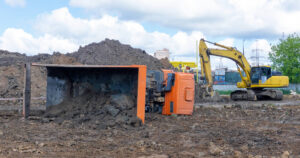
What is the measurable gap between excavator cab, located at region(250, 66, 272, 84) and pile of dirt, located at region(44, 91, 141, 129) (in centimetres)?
1577

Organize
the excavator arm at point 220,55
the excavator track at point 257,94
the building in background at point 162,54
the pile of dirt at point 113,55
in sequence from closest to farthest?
the pile of dirt at point 113,55
the excavator arm at point 220,55
the excavator track at point 257,94
the building in background at point 162,54

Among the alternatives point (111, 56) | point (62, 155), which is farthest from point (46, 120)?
point (111, 56)

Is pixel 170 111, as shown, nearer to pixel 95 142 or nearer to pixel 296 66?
pixel 95 142

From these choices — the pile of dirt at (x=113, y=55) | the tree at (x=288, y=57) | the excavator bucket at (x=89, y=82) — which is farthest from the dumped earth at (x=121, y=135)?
the tree at (x=288, y=57)

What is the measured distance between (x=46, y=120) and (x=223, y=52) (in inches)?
628

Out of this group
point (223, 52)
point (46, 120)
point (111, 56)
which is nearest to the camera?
point (46, 120)

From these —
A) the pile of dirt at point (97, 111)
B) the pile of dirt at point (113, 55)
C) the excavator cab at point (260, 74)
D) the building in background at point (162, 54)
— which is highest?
the building in background at point (162, 54)

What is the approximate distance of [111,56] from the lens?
2084 centimetres

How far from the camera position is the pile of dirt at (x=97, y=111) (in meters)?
8.60

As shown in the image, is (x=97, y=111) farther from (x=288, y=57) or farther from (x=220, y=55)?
(x=288, y=57)

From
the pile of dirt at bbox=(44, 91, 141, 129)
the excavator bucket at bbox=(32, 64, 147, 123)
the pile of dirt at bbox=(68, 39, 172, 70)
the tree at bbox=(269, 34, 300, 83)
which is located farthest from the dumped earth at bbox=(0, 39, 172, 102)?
the tree at bbox=(269, 34, 300, 83)

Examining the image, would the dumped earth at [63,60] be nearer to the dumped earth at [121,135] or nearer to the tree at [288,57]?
the dumped earth at [121,135]

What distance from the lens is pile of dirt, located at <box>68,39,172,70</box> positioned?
20188mm

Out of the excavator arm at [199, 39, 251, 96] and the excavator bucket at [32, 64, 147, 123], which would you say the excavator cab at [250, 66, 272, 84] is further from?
the excavator bucket at [32, 64, 147, 123]
